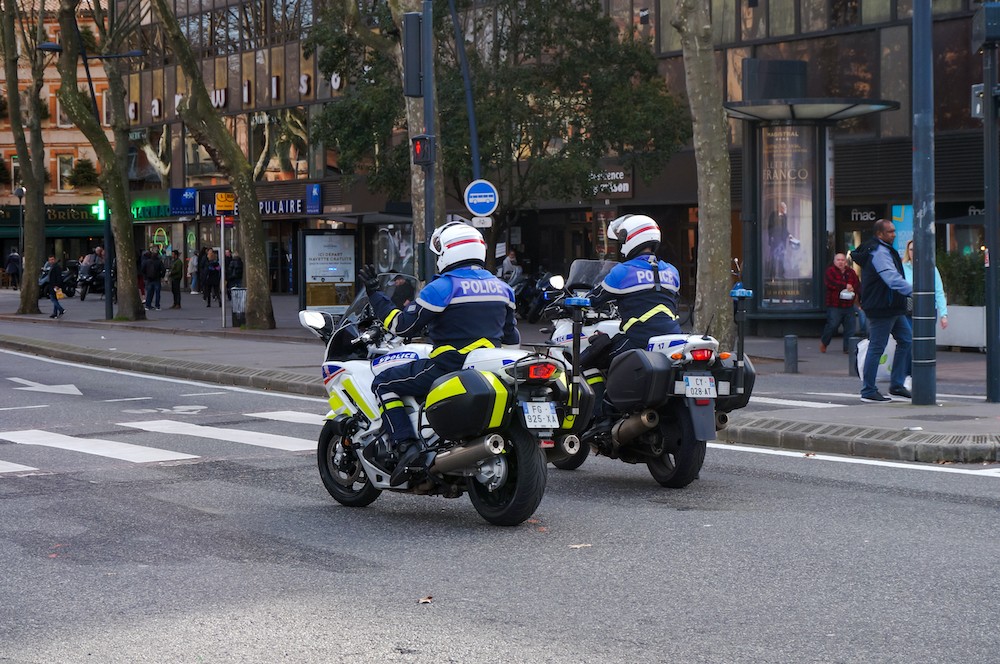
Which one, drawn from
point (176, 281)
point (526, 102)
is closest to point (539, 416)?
point (526, 102)

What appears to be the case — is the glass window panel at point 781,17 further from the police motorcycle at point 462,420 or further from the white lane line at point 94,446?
the police motorcycle at point 462,420

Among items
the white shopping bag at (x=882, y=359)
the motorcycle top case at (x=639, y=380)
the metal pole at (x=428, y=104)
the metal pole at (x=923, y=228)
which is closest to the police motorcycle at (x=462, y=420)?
the motorcycle top case at (x=639, y=380)

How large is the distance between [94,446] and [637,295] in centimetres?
497

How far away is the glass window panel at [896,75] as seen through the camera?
33.8 metres

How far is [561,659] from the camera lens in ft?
17.3

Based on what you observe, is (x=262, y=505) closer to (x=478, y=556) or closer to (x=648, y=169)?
(x=478, y=556)

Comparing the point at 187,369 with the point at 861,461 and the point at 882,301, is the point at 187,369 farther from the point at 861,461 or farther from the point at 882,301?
the point at 861,461

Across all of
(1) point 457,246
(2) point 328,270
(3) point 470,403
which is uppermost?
(1) point 457,246

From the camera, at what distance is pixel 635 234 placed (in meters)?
9.69

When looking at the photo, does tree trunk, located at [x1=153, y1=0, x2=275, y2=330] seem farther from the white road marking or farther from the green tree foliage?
the white road marking

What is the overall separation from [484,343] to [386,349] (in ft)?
2.41

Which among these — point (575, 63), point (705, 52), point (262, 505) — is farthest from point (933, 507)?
point (575, 63)

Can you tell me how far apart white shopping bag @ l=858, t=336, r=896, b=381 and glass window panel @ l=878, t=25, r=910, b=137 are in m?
19.0

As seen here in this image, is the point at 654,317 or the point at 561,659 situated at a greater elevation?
the point at 654,317
